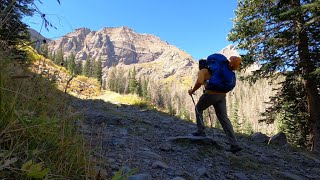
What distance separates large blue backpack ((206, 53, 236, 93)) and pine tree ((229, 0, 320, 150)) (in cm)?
629

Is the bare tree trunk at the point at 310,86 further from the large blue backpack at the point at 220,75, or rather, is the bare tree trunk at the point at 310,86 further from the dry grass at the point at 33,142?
the dry grass at the point at 33,142

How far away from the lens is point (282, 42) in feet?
40.4

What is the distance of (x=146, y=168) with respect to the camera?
159 inches

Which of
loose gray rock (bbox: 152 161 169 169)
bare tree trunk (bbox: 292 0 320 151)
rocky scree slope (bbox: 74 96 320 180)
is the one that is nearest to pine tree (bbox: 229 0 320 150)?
bare tree trunk (bbox: 292 0 320 151)

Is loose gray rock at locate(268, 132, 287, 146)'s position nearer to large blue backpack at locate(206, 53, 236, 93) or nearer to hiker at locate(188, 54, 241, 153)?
hiker at locate(188, 54, 241, 153)

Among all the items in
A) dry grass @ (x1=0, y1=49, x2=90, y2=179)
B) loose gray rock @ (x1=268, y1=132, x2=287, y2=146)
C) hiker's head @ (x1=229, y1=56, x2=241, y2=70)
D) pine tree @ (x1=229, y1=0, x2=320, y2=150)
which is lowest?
loose gray rock @ (x1=268, y1=132, x2=287, y2=146)

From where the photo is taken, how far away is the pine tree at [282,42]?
38.8 ft

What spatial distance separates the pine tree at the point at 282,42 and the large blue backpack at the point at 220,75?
6.29m

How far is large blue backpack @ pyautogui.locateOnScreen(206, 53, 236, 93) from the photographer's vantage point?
625 centimetres

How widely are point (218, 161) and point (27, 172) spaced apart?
14.6ft

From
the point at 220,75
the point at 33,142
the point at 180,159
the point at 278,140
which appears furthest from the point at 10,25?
the point at 278,140

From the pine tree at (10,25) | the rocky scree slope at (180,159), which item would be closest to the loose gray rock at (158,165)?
the rocky scree slope at (180,159)

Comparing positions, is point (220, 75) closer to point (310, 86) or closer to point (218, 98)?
point (218, 98)

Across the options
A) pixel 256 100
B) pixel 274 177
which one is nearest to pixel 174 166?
pixel 274 177
